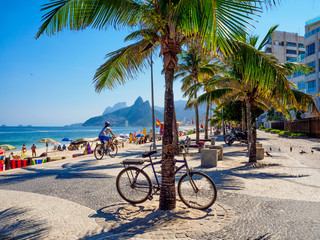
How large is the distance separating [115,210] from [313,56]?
47847 millimetres

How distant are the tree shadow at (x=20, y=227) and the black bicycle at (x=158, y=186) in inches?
69.4

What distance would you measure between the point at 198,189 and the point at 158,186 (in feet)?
2.69

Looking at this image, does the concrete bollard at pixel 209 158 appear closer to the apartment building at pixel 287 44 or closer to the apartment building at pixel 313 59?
the apartment building at pixel 313 59

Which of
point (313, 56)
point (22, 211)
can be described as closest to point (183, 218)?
point (22, 211)

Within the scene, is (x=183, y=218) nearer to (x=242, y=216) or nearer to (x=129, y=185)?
(x=242, y=216)

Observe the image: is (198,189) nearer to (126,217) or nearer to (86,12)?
(126,217)

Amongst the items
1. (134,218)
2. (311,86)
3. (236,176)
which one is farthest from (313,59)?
(134,218)

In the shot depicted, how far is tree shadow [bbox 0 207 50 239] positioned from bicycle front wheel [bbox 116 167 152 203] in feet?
5.51

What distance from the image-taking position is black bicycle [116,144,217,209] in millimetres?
4797

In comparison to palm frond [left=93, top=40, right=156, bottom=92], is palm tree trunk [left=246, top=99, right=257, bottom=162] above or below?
below

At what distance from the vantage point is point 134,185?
211 inches

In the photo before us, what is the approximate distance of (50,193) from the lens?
6.40m

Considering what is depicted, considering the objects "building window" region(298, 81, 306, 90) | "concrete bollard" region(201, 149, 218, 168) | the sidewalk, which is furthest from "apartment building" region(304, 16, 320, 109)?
the sidewalk

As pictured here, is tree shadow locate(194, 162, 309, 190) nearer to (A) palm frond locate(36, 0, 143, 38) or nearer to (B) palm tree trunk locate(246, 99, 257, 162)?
(B) palm tree trunk locate(246, 99, 257, 162)
